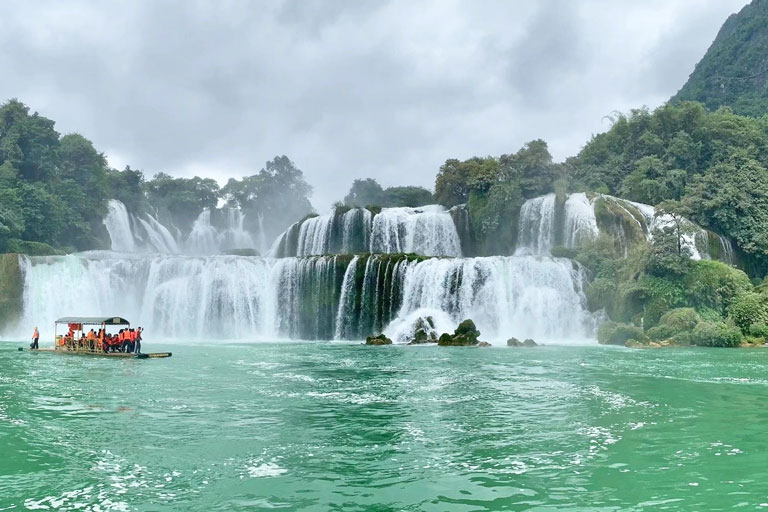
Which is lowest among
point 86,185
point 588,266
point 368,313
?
point 368,313

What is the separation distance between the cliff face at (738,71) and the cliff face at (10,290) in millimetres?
70315

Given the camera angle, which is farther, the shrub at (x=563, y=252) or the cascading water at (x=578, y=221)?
the cascading water at (x=578, y=221)

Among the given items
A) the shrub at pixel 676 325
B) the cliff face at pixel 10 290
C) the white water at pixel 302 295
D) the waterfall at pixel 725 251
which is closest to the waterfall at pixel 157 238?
the white water at pixel 302 295

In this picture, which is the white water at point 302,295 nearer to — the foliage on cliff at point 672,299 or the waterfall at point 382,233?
the foliage on cliff at point 672,299

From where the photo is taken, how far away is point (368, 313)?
1502 inches

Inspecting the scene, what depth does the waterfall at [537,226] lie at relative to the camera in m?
45.4

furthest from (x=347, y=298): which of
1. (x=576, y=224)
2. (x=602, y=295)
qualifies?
(x=576, y=224)

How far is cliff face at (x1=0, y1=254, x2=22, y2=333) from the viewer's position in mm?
39125

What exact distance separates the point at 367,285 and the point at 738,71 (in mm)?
68310

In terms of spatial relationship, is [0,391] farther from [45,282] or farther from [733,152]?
[733,152]

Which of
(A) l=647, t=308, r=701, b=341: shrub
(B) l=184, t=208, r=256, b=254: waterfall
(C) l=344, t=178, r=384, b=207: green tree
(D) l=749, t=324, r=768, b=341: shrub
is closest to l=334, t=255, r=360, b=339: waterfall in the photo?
(A) l=647, t=308, r=701, b=341: shrub

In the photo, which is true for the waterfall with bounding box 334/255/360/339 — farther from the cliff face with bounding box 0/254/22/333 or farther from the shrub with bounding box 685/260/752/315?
the cliff face with bounding box 0/254/22/333

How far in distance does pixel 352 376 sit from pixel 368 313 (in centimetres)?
1884

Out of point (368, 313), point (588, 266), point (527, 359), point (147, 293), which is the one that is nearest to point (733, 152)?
point (588, 266)
